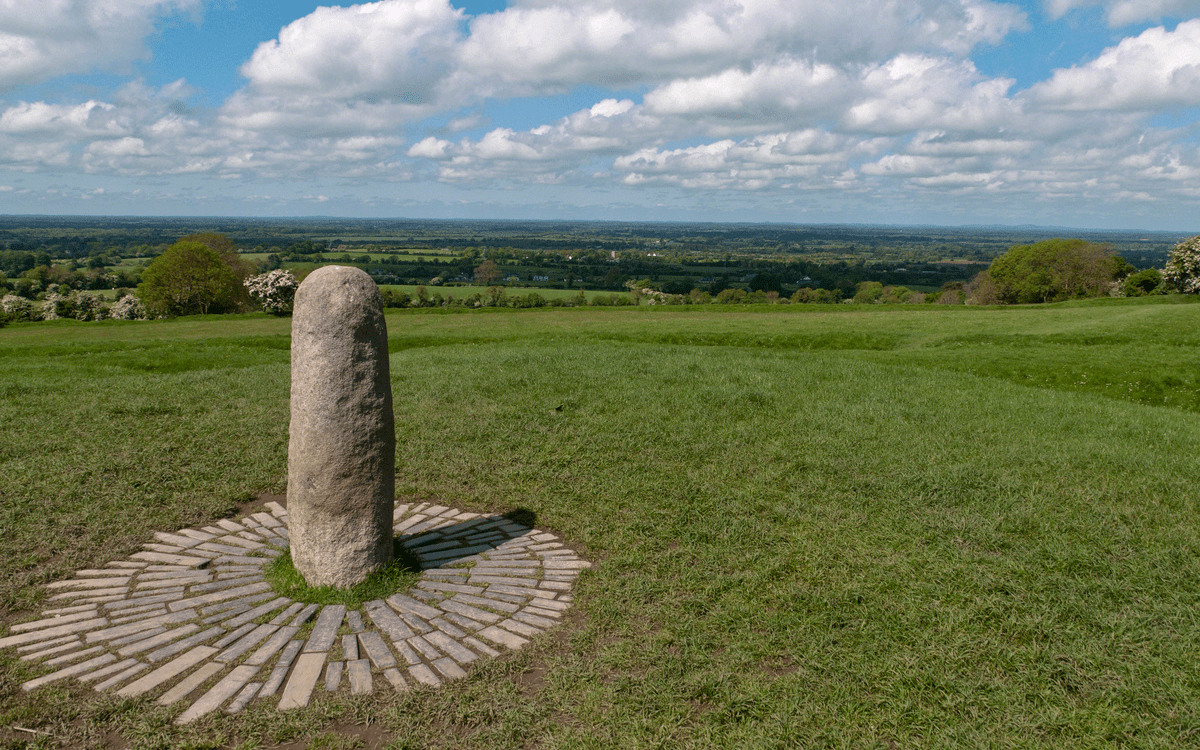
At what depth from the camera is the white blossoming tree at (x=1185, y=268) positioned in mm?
48438

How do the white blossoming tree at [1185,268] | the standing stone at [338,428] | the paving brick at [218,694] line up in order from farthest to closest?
the white blossoming tree at [1185,268] → the standing stone at [338,428] → the paving brick at [218,694]

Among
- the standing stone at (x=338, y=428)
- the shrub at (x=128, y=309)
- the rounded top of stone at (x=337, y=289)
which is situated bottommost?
the shrub at (x=128, y=309)

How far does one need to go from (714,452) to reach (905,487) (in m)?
2.51

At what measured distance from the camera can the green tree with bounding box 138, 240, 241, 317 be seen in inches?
2152

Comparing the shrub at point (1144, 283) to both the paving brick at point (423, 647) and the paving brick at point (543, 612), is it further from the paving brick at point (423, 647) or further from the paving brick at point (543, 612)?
the paving brick at point (423, 647)

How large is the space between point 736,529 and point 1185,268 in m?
58.5

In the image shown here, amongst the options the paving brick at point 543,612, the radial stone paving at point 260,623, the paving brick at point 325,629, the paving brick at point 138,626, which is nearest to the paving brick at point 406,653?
the radial stone paving at point 260,623

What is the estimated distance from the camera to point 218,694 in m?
4.52

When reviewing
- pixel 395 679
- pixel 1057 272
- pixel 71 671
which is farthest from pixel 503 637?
pixel 1057 272

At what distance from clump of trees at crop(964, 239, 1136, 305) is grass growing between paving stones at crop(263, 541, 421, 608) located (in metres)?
70.0

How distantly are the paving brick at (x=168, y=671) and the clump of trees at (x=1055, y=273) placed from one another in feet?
235

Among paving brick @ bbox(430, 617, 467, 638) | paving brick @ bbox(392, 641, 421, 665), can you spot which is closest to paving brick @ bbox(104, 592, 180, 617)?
paving brick @ bbox(392, 641, 421, 665)

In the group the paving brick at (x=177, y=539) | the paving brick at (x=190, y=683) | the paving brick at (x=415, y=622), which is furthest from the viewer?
the paving brick at (x=177, y=539)

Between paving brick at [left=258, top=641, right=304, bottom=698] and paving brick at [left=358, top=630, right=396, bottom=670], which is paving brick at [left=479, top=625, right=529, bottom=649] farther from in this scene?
paving brick at [left=258, top=641, right=304, bottom=698]
